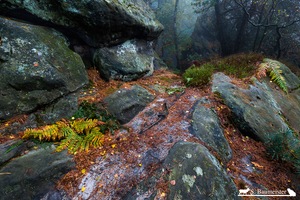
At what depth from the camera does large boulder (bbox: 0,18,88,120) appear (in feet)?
12.9

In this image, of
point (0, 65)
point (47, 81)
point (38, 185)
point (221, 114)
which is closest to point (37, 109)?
point (47, 81)

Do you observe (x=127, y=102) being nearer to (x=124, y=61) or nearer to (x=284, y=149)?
(x=124, y=61)

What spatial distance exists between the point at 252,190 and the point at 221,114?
1.91 metres

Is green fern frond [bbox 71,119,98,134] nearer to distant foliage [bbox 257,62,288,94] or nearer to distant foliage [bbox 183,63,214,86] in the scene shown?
distant foliage [bbox 183,63,214,86]

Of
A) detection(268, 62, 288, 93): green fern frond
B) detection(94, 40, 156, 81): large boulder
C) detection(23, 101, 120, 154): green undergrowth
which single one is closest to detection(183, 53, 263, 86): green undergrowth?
detection(268, 62, 288, 93): green fern frond

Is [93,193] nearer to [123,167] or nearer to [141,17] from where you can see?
[123,167]

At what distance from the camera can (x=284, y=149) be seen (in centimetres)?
366

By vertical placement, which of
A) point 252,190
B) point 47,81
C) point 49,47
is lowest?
point 252,190

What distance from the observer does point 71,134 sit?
3623 millimetres

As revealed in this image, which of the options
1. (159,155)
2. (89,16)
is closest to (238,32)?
(89,16)

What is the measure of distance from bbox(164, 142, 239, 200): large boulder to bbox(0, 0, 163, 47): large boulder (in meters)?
4.71

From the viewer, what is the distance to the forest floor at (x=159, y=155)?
111 inches

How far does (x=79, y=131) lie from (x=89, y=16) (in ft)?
11.7

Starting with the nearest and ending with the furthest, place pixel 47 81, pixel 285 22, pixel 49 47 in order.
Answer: pixel 47 81 < pixel 49 47 < pixel 285 22
